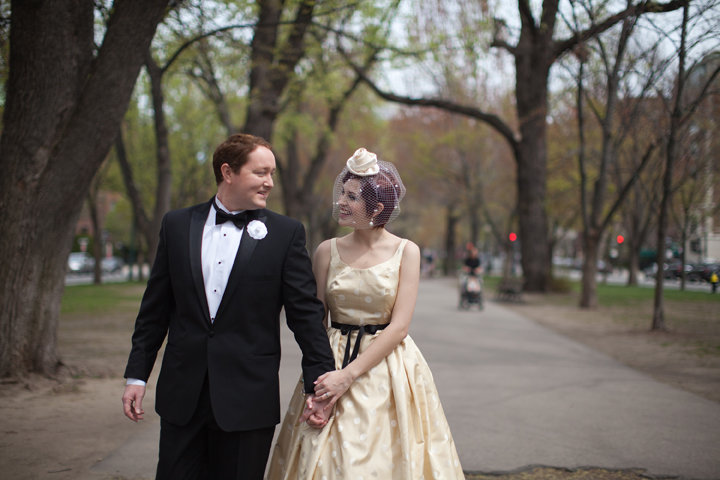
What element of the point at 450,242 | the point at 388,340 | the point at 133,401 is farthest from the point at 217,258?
the point at 450,242

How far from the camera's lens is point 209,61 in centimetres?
1407

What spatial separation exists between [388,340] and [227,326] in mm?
698

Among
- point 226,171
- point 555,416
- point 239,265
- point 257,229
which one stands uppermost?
point 226,171

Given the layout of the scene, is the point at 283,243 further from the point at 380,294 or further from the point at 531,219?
the point at 531,219

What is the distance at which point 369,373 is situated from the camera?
2641 mm

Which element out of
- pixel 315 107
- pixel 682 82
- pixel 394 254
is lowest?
pixel 394 254

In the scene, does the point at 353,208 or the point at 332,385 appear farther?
the point at 353,208

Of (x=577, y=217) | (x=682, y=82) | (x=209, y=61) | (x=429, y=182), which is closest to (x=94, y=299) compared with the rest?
(x=209, y=61)

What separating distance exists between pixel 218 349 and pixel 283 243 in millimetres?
512

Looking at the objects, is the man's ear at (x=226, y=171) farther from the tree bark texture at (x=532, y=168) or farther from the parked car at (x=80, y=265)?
the parked car at (x=80, y=265)

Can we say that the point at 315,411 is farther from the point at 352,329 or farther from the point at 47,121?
the point at 47,121

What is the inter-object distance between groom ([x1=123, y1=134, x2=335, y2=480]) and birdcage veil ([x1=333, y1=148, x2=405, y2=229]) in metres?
0.30

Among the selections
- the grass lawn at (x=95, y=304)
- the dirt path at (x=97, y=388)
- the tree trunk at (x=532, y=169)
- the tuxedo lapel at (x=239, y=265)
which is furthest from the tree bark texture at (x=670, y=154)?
the grass lawn at (x=95, y=304)

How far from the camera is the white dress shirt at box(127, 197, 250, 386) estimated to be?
246 cm
